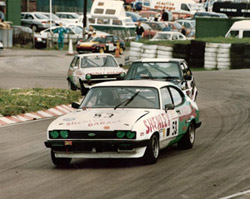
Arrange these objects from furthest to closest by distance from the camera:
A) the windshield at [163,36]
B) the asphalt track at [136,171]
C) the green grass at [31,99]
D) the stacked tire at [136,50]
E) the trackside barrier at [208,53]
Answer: the windshield at [163,36]
the stacked tire at [136,50]
the trackside barrier at [208,53]
the green grass at [31,99]
the asphalt track at [136,171]

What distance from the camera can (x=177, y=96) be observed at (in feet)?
40.3

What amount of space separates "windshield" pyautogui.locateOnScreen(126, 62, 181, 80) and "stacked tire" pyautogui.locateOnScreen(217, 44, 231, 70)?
13224mm

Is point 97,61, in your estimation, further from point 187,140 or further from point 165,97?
point 165,97

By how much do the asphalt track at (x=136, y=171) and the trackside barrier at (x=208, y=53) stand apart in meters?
14.2

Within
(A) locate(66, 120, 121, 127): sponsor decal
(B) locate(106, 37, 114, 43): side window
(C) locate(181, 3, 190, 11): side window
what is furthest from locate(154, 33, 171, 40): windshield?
(A) locate(66, 120, 121, 127): sponsor decal

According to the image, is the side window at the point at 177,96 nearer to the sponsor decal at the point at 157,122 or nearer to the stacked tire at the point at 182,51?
the sponsor decal at the point at 157,122

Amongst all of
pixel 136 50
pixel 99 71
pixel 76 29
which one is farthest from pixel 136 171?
pixel 76 29

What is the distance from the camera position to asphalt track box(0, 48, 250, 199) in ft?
29.0

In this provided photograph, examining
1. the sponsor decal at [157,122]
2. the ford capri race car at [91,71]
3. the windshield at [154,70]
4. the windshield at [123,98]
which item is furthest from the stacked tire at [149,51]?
the sponsor decal at [157,122]

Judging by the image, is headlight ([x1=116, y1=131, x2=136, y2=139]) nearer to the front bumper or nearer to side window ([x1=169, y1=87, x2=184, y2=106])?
the front bumper

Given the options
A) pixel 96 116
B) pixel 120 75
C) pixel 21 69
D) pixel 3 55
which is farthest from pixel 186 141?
pixel 3 55

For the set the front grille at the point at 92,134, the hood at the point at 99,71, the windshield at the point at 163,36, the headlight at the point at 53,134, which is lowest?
the windshield at the point at 163,36

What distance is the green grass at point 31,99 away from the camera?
17.4 metres

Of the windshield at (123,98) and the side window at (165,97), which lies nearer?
the windshield at (123,98)
